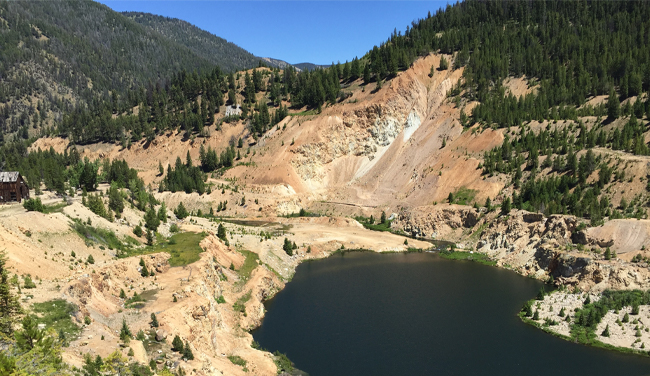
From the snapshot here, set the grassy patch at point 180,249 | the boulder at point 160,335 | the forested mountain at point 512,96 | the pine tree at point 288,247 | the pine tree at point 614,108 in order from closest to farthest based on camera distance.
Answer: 1. the boulder at point 160,335
2. the grassy patch at point 180,249
3. the pine tree at point 288,247
4. the forested mountain at point 512,96
5. the pine tree at point 614,108

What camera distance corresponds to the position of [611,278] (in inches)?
1999

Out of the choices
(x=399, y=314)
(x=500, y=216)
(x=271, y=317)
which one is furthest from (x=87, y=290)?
(x=500, y=216)

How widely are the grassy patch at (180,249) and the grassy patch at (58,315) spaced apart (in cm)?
1758

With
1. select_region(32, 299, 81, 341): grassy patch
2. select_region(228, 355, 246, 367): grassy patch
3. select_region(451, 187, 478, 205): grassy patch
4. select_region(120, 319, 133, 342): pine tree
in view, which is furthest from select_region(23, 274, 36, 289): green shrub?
select_region(451, 187, 478, 205): grassy patch

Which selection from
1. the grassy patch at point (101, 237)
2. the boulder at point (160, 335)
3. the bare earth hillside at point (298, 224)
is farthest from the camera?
the grassy patch at point (101, 237)

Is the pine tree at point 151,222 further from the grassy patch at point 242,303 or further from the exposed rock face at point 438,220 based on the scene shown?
the exposed rock face at point 438,220

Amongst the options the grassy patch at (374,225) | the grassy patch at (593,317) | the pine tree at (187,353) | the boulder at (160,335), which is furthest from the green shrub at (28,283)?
the grassy patch at (374,225)

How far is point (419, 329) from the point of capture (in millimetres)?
44094

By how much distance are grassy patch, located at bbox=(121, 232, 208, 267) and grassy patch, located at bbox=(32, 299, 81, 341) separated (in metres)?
17.6

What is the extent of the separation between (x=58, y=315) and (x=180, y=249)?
2605 cm

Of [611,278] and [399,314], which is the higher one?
[611,278]

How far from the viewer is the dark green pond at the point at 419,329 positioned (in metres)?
37.5

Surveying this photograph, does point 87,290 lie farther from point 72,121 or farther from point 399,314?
point 72,121

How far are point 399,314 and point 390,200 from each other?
56.0 metres
